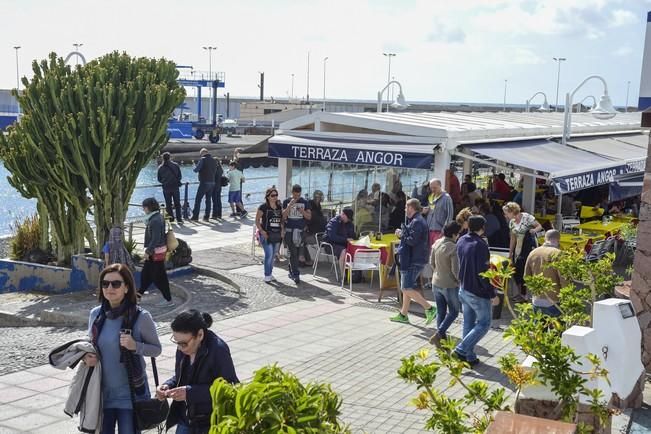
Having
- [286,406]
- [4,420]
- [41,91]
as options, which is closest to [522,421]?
[286,406]

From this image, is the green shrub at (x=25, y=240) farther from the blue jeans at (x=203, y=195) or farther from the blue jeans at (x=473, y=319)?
the blue jeans at (x=473, y=319)

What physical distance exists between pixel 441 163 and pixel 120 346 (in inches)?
350

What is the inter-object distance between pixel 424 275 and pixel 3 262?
671cm

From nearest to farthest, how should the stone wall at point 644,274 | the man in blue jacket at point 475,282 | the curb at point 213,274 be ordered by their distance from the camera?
the stone wall at point 644,274 < the man in blue jacket at point 475,282 < the curb at point 213,274

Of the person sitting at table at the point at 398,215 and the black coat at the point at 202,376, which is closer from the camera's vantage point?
the black coat at the point at 202,376

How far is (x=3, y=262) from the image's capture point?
1391 centimetres

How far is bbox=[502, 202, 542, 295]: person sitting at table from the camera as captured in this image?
1183 centimetres

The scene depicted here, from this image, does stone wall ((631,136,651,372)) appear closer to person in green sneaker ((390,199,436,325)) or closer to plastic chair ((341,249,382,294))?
person in green sneaker ((390,199,436,325))

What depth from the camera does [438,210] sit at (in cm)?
1304

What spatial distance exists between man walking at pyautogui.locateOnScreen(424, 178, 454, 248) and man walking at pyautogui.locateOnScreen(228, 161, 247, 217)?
8.52 meters

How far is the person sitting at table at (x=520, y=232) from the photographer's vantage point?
1183 centimetres

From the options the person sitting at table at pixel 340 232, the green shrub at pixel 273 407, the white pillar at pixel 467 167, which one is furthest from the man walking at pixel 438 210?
the green shrub at pixel 273 407

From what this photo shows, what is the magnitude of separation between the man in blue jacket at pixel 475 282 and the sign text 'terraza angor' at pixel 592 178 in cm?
478

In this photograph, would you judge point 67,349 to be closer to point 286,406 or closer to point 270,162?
point 286,406
